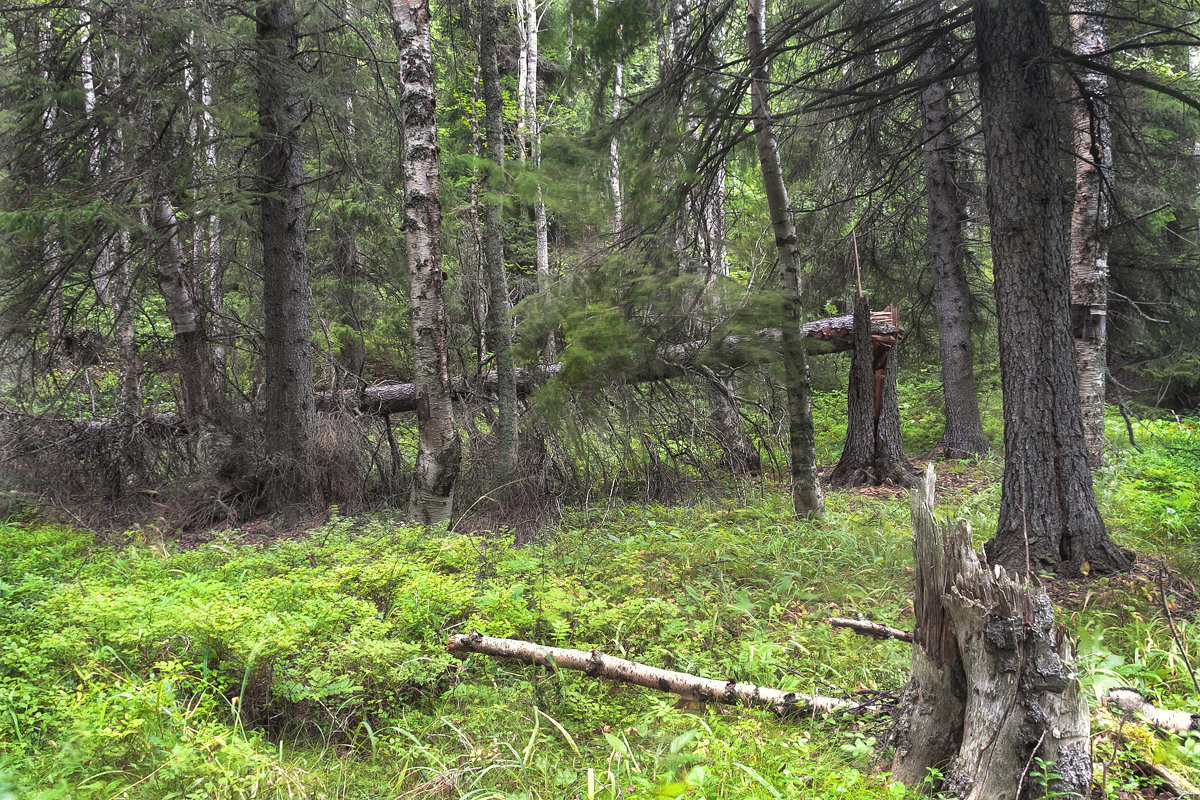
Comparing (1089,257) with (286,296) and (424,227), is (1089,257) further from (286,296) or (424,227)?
(286,296)

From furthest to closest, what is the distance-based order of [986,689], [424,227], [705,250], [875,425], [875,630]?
[875,425] → [705,250] → [424,227] → [875,630] → [986,689]

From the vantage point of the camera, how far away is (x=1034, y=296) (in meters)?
4.70

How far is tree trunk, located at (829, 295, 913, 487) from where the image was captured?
826 cm

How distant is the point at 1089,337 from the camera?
25.3 ft

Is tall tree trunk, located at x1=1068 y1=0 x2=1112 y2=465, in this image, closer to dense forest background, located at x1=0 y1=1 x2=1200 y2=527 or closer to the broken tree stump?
dense forest background, located at x1=0 y1=1 x2=1200 y2=527

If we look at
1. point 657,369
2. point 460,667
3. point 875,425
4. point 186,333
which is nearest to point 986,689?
point 460,667

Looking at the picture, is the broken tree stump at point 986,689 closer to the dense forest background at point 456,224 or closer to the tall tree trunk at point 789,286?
the dense forest background at point 456,224

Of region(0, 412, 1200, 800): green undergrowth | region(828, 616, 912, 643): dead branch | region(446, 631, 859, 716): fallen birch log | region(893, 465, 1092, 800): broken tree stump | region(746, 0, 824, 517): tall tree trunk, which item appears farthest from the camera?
region(746, 0, 824, 517): tall tree trunk

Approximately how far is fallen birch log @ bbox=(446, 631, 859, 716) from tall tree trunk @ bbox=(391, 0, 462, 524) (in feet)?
8.90

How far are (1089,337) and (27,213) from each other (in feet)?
35.1

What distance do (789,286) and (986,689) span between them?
4.28 meters

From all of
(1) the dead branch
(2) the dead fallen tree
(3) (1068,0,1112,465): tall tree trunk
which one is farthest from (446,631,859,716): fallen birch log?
(3) (1068,0,1112,465): tall tree trunk

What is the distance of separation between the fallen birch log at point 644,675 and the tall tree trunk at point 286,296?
4917mm

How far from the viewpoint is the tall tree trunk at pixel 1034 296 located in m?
4.66
